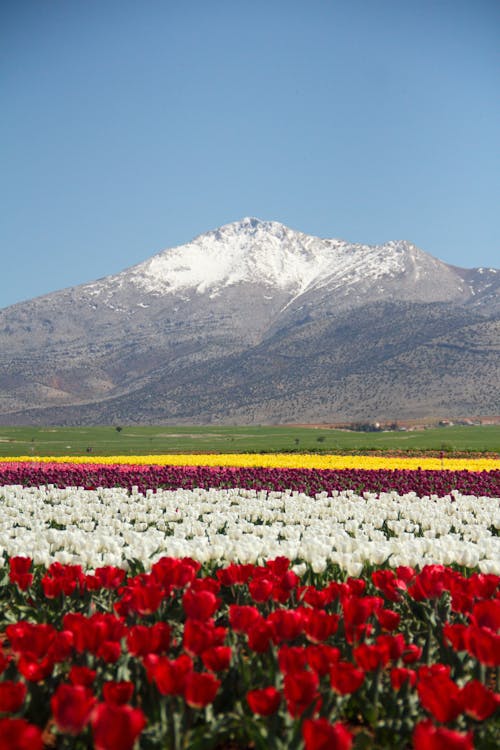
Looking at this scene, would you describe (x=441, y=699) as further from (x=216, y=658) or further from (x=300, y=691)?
(x=216, y=658)

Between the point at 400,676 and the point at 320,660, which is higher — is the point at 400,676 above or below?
below

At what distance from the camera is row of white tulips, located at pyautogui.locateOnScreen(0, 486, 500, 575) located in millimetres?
6320

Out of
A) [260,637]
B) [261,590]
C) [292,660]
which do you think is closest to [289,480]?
[261,590]

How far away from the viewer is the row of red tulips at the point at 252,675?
2.95m

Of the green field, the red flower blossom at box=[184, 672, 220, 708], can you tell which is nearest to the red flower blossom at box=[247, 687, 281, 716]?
the red flower blossom at box=[184, 672, 220, 708]

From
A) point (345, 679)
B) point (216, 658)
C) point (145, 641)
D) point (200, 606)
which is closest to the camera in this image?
point (345, 679)

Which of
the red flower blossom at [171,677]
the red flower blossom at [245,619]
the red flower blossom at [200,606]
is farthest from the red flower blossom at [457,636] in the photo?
the red flower blossom at [171,677]

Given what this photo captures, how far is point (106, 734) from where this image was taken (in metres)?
2.66

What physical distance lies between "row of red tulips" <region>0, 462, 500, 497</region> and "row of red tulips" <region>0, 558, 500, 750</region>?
11.4 metres

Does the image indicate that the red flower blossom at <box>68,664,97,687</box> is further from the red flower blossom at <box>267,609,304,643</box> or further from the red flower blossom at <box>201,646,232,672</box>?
the red flower blossom at <box>267,609,304,643</box>

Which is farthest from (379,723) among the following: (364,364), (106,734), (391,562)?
(364,364)

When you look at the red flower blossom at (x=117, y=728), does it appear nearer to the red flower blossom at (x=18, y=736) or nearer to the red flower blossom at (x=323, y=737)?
the red flower blossom at (x=18, y=736)

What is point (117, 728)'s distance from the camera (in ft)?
8.71

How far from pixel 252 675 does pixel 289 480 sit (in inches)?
548
